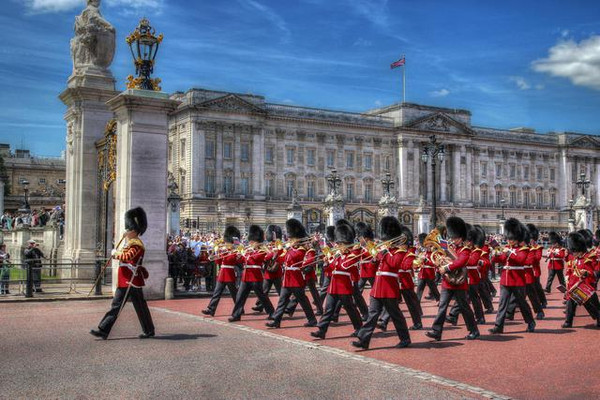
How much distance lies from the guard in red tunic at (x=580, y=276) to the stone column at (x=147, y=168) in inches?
348

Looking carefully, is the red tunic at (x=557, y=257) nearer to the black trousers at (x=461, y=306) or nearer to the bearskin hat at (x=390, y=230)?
the black trousers at (x=461, y=306)

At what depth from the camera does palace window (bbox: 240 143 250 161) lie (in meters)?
70.7

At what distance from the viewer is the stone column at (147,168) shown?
15.9 m

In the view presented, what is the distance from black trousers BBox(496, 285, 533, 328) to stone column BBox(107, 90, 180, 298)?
7.81 metres

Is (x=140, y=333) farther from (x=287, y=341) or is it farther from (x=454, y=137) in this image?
(x=454, y=137)

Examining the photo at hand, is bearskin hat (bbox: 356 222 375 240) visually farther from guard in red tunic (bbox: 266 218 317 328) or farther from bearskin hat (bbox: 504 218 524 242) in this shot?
bearskin hat (bbox: 504 218 524 242)

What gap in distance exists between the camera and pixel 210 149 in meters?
68.7

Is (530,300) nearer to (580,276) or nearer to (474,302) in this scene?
(580,276)

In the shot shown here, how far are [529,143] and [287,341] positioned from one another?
85.2 m

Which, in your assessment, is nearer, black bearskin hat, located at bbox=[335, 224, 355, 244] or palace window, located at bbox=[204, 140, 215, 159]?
black bearskin hat, located at bbox=[335, 224, 355, 244]

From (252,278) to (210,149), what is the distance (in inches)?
2223

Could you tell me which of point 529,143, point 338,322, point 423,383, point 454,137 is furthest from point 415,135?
point 423,383

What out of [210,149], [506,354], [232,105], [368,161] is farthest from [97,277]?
[368,161]

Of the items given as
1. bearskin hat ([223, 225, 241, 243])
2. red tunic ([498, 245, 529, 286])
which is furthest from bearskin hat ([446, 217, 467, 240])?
bearskin hat ([223, 225, 241, 243])
